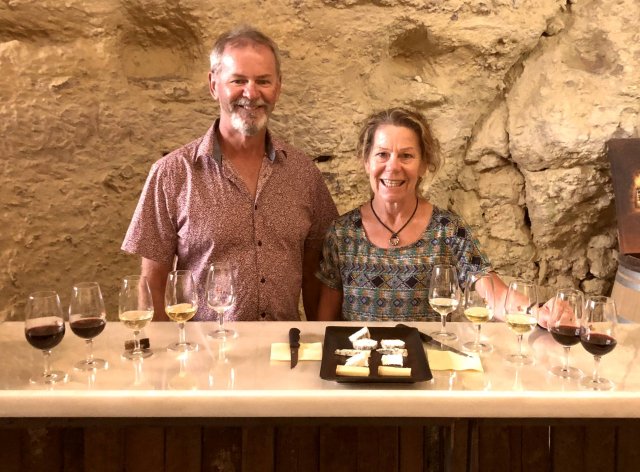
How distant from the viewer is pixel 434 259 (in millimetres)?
1998

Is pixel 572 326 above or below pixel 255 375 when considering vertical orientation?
above

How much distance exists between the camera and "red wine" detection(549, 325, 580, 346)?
1.36m

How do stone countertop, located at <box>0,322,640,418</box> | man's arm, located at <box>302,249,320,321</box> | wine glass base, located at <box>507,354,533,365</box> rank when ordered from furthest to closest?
man's arm, located at <box>302,249,320,321</box> < wine glass base, located at <box>507,354,533,365</box> < stone countertop, located at <box>0,322,640,418</box>

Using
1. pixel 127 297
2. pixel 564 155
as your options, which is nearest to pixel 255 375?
pixel 127 297

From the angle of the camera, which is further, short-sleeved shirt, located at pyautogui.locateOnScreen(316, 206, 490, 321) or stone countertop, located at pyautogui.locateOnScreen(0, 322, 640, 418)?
short-sleeved shirt, located at pyautogui.locateOnScreen(316, 206, 490, 321)

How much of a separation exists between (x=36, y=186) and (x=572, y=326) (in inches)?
85.9

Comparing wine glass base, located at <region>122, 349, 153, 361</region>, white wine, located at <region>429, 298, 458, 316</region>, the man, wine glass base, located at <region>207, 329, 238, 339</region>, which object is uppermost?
the man

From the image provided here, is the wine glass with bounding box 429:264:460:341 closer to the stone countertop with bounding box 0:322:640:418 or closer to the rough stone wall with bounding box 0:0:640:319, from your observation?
the stone countertop with bounding box 0:322:640:418

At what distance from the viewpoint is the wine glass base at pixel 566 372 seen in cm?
133

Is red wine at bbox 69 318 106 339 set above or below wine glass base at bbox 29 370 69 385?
above
